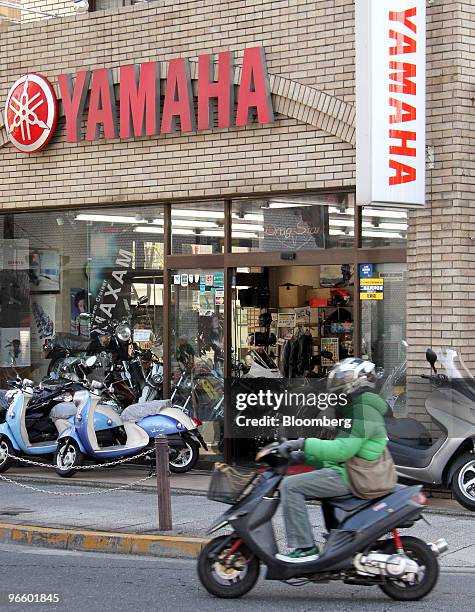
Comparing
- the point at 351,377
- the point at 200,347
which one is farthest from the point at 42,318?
the point at 351,377

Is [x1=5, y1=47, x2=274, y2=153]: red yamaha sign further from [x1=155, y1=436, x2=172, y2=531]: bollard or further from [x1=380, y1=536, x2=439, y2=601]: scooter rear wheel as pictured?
[x1=380, y1=536, x2=439, y2=601]: scooter rear wheel

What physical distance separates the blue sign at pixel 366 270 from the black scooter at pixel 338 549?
5.63 metres

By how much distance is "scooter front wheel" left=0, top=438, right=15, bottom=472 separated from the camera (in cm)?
1427

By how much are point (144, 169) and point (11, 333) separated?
11.4ft

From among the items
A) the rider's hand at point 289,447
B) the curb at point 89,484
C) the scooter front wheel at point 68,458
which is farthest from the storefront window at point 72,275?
the rider's hand at point 289,447

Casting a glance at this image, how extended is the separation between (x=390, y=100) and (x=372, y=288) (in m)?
2.34

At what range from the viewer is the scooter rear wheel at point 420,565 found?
7.65 metres

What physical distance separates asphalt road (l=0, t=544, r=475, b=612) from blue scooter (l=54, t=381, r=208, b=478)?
4155 millimetres

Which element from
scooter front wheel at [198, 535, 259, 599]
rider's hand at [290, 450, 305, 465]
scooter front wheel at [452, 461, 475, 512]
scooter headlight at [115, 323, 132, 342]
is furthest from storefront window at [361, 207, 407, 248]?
scooter front wheel at [198, 535, 259, 599]

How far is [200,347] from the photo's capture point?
14.9 meters

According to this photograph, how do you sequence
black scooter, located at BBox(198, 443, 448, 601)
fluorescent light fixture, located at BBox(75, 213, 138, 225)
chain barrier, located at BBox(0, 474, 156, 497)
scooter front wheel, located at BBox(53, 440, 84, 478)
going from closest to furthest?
black scooter, located at BBox(198, 443, 448, 601) → chain barrier, located at BBox(0, 474, 156, 497) → scooter front wheel, located at BBox(53, 440, 84, 478) → fluorescent light fixture, located at BBox(75, 213, 138, 225)

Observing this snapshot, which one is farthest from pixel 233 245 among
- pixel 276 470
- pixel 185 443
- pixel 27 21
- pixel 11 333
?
pixel 276 470

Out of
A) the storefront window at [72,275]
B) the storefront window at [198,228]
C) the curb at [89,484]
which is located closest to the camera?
the curb at [89,484]

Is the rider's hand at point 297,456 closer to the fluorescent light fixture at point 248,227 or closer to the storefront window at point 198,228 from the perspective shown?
the fluorescent light fixture at point 248,227
